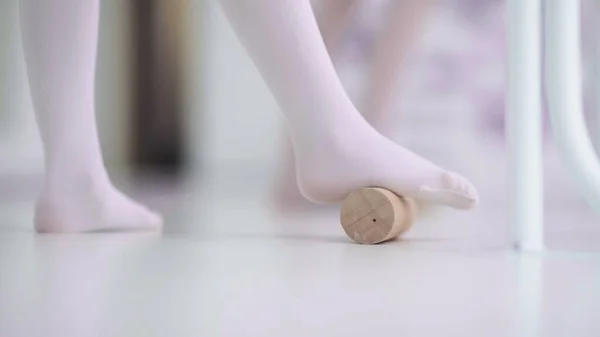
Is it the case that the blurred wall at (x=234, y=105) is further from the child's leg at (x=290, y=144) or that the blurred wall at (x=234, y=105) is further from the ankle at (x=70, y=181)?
the ankle at (x=70, y=181)

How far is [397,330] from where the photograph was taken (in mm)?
393

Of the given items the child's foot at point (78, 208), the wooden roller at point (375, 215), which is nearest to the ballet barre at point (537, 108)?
the wooden roller at point (375, 215)

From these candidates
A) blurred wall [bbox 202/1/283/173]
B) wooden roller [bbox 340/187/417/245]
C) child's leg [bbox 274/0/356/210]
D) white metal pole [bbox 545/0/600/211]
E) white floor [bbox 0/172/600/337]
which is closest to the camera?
white floor [bbox 0/172/600/337]

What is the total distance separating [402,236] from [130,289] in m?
0.46

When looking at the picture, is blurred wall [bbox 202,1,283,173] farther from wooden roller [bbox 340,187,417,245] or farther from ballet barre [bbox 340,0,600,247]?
ballet barre [bbox 340,0,600,247]

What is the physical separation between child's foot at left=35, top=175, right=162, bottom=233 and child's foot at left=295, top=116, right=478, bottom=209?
0.94 feet

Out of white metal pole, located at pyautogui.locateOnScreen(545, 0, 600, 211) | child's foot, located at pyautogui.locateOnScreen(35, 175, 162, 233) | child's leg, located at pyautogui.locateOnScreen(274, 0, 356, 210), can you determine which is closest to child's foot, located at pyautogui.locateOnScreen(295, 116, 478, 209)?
white metal pole, located at pyautogui.locateOnScreen(545, 0, 600, 211)

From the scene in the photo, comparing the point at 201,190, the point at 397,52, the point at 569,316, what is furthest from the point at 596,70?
the point at 201,190

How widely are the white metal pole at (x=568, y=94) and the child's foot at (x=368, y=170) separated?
0.46 ft

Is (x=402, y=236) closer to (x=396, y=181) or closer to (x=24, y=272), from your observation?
(x=396, y=181)

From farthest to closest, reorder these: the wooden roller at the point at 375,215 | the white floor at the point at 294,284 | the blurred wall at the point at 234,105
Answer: the blurred wall at the point at 234,105
the wooden roller at the point at 375,215
the white floor at the point at 294,284

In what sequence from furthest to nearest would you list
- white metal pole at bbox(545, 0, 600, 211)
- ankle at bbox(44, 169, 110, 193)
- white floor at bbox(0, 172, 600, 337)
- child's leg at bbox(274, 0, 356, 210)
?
child's leg at bbox(274, 0, 356, 210) → ankle at bbox(44, 169, 110, 193) → white metal pole at bbox(545, 0, 600, 211) → white floor at bbox(0, 172, 600, 337)

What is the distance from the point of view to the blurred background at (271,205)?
17.4 inches

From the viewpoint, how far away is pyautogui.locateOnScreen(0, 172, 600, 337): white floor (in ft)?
1.33
